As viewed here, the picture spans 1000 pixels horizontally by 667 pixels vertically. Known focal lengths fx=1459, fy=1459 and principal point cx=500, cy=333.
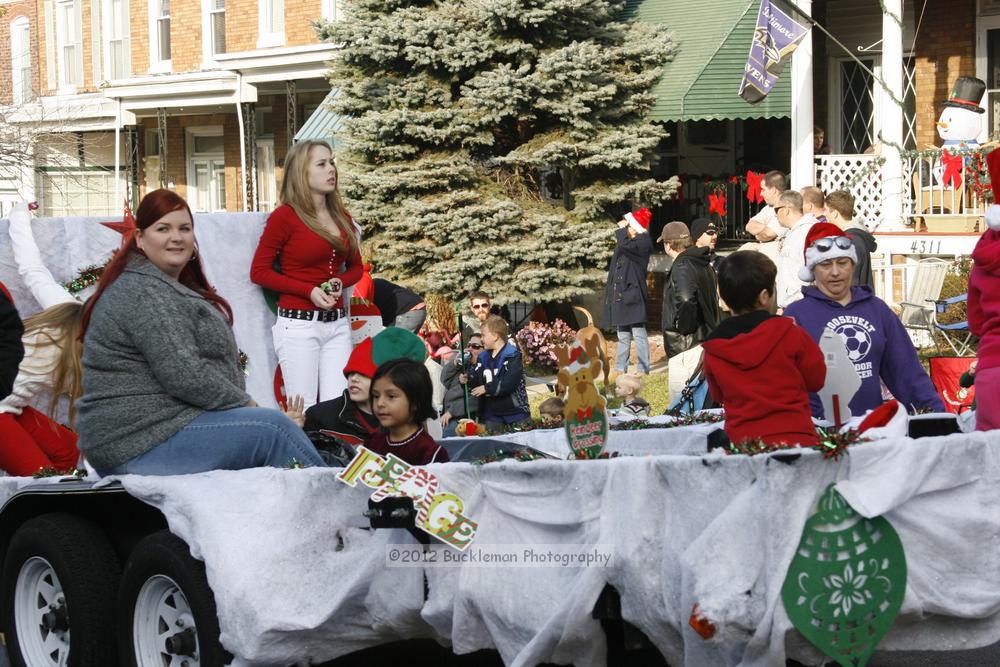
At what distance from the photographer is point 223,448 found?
561 centimetres

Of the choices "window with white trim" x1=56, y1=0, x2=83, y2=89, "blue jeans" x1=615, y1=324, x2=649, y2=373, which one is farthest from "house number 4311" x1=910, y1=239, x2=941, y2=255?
"window with white trim" x1=56, y1=0, x2=83, y2=89

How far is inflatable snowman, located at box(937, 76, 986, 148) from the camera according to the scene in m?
15.8

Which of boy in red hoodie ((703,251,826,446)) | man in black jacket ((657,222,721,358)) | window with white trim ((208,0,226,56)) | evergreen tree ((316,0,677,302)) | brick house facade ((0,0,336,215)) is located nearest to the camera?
boy in red hoodie ((703,251,826,446))

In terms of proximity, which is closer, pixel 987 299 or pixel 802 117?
pixel 987 299

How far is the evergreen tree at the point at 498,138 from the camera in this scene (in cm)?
1784

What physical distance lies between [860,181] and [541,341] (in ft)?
13.8

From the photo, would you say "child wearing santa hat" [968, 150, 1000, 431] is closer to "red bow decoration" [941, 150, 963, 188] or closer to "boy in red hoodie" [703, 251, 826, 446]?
"boy in red hoodie" [703, 251, 826, 446]

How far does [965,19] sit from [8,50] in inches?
948

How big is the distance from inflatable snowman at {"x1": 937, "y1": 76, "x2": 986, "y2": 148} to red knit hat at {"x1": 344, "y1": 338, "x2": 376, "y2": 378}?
10610 mm

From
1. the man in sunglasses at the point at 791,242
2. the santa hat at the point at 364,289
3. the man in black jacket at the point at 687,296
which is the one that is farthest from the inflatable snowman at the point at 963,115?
the santa hat at the point at 364,289

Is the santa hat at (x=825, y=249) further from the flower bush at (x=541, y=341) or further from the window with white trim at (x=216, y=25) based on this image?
the window with white trim at (x=216, y=25)

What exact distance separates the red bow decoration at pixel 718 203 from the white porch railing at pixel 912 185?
139 centimetres

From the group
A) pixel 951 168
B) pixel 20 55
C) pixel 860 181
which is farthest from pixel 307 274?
pixel 20 55

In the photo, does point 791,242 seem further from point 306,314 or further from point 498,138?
point 498,138
